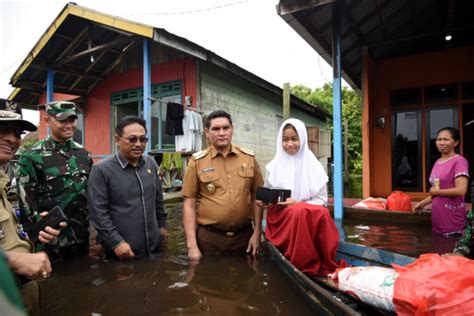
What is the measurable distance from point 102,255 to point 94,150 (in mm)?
9060

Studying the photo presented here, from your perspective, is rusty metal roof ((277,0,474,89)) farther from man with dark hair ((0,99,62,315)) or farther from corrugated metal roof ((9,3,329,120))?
man with dark hair ((0,99,62,315))

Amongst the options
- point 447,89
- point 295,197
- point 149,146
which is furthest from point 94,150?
point 447,89

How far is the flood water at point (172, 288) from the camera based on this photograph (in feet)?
7.84

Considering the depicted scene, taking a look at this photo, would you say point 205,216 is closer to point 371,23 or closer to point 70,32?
point 371,23

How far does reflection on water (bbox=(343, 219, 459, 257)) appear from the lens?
378cm

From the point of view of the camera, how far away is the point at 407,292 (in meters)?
1.77

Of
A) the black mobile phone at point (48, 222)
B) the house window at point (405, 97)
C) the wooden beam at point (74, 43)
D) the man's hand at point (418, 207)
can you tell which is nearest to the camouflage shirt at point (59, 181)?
the black mobile phone at point (48, 222)

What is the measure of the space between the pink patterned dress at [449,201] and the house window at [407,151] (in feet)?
14.8

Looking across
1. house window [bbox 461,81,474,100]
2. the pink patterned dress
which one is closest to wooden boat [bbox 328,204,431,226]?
the pink patterned dress

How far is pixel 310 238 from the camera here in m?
2.79

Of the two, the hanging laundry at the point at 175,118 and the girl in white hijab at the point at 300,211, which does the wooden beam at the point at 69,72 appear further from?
the girl in white hijab at the point at 300,211

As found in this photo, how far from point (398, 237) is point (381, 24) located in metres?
5.05

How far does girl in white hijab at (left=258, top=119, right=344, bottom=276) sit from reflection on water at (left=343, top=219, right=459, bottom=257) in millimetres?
1263

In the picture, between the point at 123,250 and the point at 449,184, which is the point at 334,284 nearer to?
the point at 123,250
